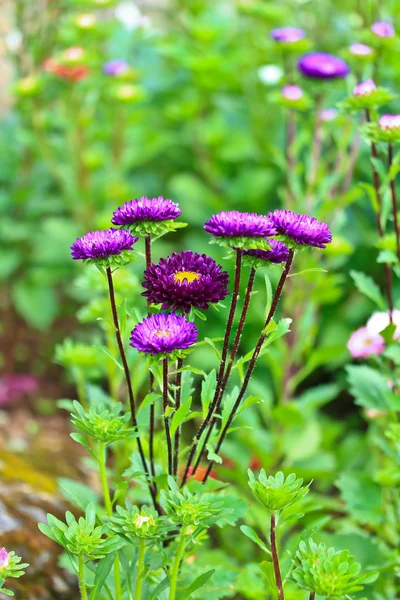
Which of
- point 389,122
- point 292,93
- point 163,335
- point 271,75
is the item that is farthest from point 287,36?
point 163,335

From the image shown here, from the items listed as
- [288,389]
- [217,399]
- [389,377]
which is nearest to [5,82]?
[288,389]

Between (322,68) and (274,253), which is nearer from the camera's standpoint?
(274,253)

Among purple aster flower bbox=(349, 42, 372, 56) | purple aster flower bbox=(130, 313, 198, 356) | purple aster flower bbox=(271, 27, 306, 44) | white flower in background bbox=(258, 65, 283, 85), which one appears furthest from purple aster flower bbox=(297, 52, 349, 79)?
purple aster flower bbox=(130, 313, 198, 356)

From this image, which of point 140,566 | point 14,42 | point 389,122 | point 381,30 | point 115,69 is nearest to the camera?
point 140,566

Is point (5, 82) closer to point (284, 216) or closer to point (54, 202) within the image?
point (54, 202)

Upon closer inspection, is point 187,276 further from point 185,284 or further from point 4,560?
point 4,560

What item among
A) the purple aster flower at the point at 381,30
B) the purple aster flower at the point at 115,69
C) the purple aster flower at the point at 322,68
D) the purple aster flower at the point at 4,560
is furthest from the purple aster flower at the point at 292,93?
the purple aster flower at the point at 4,560

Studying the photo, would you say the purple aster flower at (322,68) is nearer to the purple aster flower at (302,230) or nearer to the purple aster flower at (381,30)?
the purple aster flower at (381,30)
